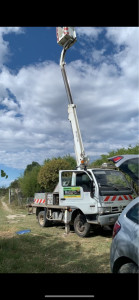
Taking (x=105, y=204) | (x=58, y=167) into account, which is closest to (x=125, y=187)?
(x=105, y=204)

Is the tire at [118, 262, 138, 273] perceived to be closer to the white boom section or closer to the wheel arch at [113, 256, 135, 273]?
the wheel arch at [113, 256, 135, 273]

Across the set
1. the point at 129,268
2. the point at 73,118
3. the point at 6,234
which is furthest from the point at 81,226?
the point at 129,268

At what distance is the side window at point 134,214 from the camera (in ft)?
9.39

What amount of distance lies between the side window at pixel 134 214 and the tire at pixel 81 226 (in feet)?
14.7

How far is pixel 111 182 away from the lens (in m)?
7.73

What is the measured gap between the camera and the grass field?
475 cm

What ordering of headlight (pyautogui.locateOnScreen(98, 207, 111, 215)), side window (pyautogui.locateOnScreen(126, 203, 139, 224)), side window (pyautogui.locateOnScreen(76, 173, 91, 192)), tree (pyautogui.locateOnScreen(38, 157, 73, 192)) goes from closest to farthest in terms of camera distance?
1. side window (pyautogui.locateOnScreen(126, 203, 139, 224))
2. headlight (pyautogui.locateOnScreen(98, 207, 111, 215))
3. side window (pyautogui.locateOnScreen(76, 173, 91, 192))
4. tree (pyautogui.locateOnScreen(38, 157, 73, 192))

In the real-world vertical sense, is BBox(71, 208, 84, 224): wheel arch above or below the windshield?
below

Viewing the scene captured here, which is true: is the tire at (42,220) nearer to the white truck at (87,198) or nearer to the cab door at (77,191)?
the white truck at (87,198)

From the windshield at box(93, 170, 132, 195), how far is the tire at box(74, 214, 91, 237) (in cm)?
110

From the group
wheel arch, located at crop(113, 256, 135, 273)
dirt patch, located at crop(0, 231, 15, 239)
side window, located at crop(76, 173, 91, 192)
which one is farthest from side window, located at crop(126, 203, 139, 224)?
dirt patch, located at crop(0, 231, 15, 239)

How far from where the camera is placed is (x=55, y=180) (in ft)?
60.7
